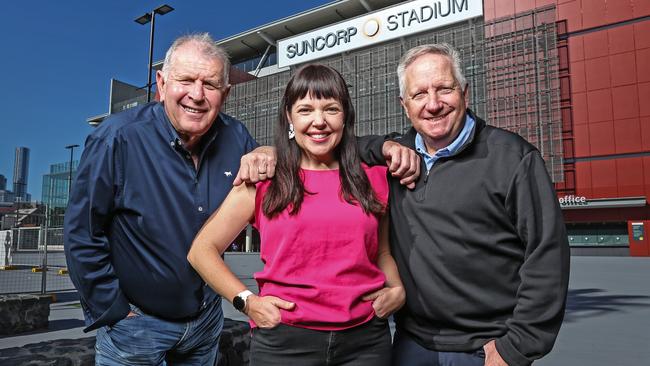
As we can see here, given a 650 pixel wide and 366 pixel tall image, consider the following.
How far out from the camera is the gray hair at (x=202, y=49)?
2.33 meters

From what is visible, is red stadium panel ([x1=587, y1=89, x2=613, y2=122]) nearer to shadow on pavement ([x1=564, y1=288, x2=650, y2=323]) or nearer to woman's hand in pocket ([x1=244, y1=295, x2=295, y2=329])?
shadow on pavement ([x1=564, y1=288, x2=650, y2=323])

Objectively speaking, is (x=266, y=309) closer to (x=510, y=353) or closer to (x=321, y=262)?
(x=321, y=262)

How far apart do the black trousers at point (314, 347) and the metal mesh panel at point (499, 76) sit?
109 feet

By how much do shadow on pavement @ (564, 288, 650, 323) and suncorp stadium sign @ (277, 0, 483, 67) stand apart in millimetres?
34842

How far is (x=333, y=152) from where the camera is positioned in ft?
7.14

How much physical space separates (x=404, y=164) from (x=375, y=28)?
45.5 meters

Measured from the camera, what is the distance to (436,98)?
2.23 metres

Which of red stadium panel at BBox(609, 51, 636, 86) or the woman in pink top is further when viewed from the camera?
red stadium panel at BBox(609, 51, 636, 86)

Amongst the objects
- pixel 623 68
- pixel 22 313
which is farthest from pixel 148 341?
pixel 623 68

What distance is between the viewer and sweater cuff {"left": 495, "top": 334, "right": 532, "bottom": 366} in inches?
75.3

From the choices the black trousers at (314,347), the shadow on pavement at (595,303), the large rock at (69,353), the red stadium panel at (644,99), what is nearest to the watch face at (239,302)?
the black trousers at (314,347)

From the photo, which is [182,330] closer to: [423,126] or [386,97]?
[423,126]

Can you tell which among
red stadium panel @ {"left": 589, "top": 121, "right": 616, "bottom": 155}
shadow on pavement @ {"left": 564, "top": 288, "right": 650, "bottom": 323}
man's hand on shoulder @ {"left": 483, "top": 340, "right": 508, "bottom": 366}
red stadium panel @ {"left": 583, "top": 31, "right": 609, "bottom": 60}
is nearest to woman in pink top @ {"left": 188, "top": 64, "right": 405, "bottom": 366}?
man's hand on shoulder @ {"left": 483, "top": 340, "right": 508, "bottom": 366}

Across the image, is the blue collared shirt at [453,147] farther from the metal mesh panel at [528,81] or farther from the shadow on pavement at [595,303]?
the metal mesh panel at [528,81]
